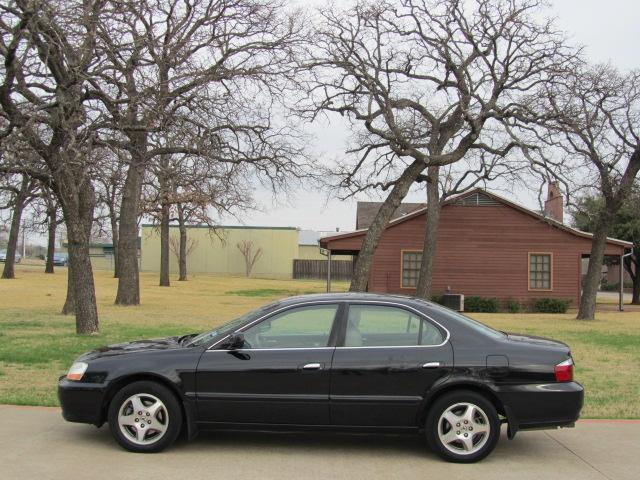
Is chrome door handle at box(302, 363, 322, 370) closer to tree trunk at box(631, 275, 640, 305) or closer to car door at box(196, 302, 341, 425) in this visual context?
car door at box(196, 302, 341, 425)

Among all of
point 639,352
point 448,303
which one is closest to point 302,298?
point 639,352

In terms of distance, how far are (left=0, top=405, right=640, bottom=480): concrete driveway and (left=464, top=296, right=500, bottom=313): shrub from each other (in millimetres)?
23933

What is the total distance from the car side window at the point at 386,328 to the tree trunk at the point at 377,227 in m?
17.0

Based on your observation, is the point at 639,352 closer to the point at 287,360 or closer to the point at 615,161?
the point at 287,360

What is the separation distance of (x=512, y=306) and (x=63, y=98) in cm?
2371

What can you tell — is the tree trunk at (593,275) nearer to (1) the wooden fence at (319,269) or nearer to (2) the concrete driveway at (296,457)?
(2) the concrete driveway at (296,457)

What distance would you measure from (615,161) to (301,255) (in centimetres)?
5810

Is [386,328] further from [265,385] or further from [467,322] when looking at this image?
[265,385]

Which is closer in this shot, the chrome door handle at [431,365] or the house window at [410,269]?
the chrome door handle at [431,365]

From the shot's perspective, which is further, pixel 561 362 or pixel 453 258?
pixel 453 258

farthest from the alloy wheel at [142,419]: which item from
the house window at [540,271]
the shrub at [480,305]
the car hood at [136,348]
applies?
the house window at [540,271]

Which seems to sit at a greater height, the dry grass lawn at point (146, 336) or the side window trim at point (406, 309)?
the side window trim at point (406, 309)

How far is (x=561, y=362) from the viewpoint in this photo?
5.74 metres

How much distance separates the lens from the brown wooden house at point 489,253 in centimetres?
3131
